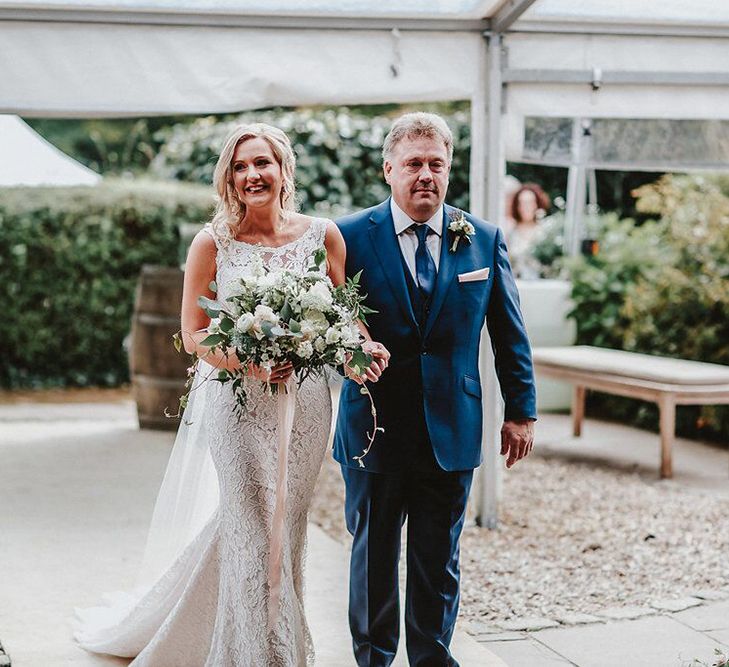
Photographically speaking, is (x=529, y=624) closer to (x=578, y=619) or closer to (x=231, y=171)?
(x=578, y=619)

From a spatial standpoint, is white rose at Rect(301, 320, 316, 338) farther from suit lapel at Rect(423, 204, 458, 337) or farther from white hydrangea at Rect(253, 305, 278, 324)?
suit lapel at Rect(423, 204, 458, 337)

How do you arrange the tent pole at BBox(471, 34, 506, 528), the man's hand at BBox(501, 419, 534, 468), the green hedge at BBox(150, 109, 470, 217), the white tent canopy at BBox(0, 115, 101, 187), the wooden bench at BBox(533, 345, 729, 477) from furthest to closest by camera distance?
the green hedge at BBox(150, 109, 470, 217)
the white tent canopy at BBox(0, 115, 101, 187)
the wooden bench at BBox(533, 345, 729, 477)
the tent pole at BBox(471, 34, 506, 528)
the man's hand at BBox(501, 419, 534, 468)

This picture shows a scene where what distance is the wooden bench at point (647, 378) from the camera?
7.68 m

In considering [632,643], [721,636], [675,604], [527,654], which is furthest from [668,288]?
[527,654]

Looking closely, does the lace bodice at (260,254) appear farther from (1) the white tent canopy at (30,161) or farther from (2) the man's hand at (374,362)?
(1) the white tent canopy at (30,161)

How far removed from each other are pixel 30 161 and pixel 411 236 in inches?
319

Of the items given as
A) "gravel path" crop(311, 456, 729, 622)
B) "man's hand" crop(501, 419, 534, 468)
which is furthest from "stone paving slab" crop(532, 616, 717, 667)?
"man's hand" crop(501, 419, 534, 468)

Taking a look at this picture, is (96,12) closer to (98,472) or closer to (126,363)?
(98,472)

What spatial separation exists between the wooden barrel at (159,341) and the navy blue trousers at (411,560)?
5.48 m

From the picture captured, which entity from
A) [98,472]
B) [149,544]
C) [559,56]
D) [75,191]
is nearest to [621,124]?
[559,56]

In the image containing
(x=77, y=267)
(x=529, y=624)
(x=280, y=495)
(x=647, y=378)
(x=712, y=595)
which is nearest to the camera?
(x=280, y=495)

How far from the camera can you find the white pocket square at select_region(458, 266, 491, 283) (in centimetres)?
371

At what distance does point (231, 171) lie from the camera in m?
3.69

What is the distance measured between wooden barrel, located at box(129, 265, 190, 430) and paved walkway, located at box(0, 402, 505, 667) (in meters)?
0.39
